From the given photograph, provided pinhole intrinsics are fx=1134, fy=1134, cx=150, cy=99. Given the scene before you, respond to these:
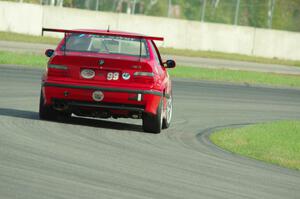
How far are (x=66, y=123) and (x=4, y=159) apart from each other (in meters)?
4.81

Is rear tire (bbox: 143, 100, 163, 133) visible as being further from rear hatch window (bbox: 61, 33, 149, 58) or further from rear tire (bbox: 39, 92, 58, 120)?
rear tire (bbox: 39, 92, 58, 120)

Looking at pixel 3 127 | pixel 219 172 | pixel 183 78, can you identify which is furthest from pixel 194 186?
pixel 183 78

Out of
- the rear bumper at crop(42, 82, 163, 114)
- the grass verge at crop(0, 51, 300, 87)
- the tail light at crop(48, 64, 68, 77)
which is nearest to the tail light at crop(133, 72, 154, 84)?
the rear bumper at crop(42, 82, 163, 114)

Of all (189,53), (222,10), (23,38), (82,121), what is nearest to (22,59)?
(23,38)

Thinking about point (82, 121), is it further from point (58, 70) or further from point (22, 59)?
point (22, 59)

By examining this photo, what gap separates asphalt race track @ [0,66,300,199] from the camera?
32.6 ft

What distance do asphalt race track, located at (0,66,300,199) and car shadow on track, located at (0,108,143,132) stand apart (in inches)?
0.8

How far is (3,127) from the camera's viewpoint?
1436 centimetres

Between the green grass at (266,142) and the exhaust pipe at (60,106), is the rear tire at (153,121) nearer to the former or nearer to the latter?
the green grass at (266,142)

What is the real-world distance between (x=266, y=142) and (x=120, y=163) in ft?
15.8

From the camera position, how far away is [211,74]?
34.8 meters

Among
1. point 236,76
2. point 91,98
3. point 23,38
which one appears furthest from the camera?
point 23,38

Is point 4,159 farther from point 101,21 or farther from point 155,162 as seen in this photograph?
point 101,21

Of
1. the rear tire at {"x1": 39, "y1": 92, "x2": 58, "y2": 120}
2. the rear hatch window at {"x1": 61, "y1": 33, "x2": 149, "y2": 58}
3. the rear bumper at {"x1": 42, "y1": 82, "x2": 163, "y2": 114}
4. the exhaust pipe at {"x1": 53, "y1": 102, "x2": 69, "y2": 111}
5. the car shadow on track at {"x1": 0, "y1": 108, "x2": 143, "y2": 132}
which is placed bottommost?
the car shadow on track at {"x1": 0, "y1": 108, "x2": 143, "y2": 132}
